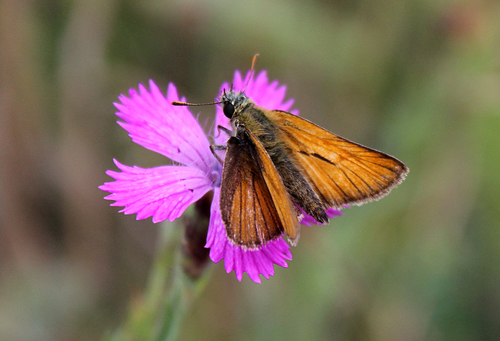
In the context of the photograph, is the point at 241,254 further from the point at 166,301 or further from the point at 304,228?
the point at 304,228

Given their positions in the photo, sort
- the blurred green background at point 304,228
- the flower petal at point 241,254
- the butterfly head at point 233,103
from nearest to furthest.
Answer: the flower petal at point 241,254 → the butterfly head at point 233,103 → the blurred green background at point 304,228

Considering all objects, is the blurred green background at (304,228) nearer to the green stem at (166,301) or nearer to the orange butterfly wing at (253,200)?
the green stem at (166,301)

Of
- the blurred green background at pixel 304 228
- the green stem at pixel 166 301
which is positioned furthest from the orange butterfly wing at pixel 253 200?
the blurred green background at pixel 304 228

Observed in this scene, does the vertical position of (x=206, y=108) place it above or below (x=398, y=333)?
above

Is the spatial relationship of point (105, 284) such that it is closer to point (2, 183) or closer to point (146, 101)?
point (2, 183)

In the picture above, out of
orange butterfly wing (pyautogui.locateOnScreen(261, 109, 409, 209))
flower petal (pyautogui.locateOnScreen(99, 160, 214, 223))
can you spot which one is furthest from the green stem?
orange butterfly wing (pyautogui.locateOnScreen(261, 109, 409, 209))

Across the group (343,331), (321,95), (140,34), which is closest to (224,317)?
(343,331)
